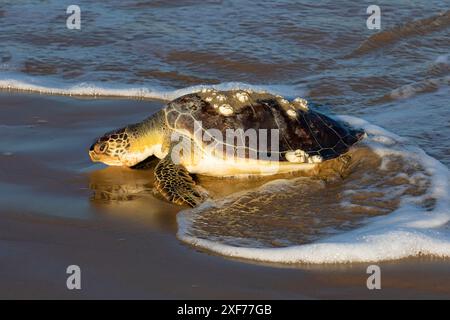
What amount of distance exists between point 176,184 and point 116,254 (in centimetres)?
106

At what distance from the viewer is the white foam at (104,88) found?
791cm

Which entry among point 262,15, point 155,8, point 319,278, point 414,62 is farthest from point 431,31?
point 319,278

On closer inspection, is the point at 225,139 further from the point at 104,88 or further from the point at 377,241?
the point at 104,88

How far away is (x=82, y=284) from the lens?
13.4ft

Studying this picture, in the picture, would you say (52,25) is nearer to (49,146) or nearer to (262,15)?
(262,15)

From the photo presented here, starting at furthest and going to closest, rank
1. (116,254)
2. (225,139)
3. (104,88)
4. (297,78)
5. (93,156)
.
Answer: (297,78) < (104,88) < (93,156) < (225,139) < (116,254)

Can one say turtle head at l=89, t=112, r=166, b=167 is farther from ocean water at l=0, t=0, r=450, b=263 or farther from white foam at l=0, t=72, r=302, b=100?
white foam at l=0, t=72, r=302, b=100

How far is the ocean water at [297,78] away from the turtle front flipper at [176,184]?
16 cm

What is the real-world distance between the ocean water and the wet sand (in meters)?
0.19

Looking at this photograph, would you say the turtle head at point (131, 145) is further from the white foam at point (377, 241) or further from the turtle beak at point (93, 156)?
the white foam at point (377, 241)

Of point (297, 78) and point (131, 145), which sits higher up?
point (297, 78)

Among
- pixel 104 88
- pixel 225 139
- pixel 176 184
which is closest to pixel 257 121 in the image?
pixel 225 139

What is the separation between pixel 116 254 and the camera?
443cm

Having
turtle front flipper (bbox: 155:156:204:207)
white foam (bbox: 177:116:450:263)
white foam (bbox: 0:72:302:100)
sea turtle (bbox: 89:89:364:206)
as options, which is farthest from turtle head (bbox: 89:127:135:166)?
white foam (bbox: 0:72:302:100)
